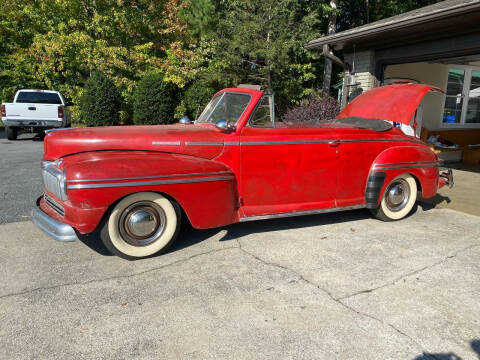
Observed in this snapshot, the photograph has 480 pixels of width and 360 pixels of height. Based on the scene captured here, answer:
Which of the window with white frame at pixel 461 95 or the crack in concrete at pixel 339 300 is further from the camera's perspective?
the window with white frame at pixel 461 95

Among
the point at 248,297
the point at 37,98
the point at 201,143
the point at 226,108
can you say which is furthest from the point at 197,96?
the point at 248,297

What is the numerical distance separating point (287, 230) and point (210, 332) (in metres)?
2.29

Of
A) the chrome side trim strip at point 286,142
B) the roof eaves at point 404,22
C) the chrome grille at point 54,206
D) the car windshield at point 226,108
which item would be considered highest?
the roof eaves at point 404,22

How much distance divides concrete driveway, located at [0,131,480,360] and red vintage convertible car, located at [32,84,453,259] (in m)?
0.38

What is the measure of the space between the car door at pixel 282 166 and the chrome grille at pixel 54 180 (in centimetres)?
180

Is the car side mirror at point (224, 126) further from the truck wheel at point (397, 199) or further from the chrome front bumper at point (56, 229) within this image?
the truck wheel at point (397, 199)

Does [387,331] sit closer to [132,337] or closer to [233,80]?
[132,337]

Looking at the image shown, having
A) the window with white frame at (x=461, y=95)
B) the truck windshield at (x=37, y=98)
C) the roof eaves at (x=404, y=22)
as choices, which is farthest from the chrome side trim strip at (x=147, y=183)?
the truck windshield at (x=37, y=98)

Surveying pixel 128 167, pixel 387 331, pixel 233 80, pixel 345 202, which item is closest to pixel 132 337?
pixel 128 167

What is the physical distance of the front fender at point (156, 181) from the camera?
10.7 feet

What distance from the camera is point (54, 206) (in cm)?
367

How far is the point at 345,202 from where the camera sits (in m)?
4.68

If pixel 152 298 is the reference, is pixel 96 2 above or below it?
above

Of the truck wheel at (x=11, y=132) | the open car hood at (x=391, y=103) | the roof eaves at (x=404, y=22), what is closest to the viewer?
the open car hood at (x=391, y=103)
